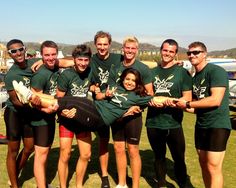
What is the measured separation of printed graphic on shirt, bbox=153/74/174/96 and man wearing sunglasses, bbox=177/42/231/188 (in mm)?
481

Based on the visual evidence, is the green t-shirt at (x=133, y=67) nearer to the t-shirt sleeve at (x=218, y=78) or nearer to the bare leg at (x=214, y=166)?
the t-shirt sleeve at (x=218, y=78)

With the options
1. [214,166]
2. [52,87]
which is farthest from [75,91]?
[214,166]

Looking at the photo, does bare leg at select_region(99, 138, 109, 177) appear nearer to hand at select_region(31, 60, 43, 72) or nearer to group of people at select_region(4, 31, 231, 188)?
group of people at select_region(4, 31, 231, 188)

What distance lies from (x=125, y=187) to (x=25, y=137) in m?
1.79

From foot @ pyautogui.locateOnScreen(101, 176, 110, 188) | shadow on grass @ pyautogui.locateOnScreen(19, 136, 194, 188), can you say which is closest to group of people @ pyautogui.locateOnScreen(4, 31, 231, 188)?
foot @ pyautogui.locateOnScreen(101, 176, 110, 188)

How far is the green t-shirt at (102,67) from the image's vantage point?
5305 mm

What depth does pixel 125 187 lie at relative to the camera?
5.39 m

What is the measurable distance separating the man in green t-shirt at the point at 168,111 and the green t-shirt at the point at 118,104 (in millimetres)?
321

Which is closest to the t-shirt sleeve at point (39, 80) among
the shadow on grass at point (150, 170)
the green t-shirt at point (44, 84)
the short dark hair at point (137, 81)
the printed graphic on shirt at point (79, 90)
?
the green t-shirt at point (44, 84)

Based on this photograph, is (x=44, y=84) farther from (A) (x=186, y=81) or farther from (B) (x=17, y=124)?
(A) (x=186, y=81)

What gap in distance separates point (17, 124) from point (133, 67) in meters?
1.93

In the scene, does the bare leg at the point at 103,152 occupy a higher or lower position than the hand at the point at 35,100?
lower

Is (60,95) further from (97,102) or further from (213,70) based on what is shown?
(213,70)

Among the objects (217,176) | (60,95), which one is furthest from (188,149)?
(60,95)
